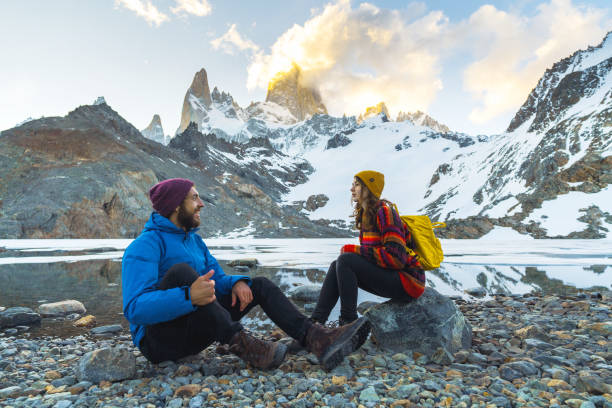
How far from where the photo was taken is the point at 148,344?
12.5ft

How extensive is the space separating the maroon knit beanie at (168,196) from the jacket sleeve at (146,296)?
1.97 ft

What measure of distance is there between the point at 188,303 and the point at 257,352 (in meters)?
1.02

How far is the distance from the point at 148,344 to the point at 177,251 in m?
1.09

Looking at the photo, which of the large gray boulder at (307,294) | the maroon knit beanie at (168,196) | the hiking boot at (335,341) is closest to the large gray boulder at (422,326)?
the hiking boot at (335,341)

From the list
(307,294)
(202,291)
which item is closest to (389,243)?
(202,291)

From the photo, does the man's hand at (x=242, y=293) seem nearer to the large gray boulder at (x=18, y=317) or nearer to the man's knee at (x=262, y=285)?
the man's knee at (x=262, y=285)

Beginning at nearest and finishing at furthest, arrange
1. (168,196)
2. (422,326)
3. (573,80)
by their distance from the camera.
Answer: (168,196) < (422,326) < (573,80)

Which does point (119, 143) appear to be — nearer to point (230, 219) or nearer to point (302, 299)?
point (230, 219)

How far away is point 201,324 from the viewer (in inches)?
143

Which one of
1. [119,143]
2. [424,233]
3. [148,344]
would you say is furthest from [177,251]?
[119,143]

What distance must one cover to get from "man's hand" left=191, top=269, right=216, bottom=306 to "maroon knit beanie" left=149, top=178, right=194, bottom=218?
1125 millimetres

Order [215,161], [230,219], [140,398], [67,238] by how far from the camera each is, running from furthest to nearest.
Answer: [215,161]
[230,219]
[67,238]
[140,398]

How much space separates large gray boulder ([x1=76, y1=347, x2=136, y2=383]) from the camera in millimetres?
3694

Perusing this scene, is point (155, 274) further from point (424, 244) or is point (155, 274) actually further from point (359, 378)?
point (424, 244)
